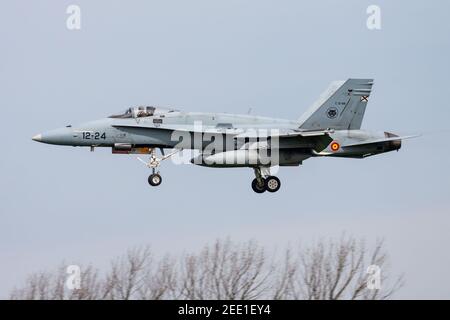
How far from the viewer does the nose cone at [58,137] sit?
112ft

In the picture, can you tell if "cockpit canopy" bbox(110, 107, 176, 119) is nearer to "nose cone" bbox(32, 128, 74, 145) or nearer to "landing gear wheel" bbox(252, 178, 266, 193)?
"nose cone" bbox(32, 128, 74, 145)

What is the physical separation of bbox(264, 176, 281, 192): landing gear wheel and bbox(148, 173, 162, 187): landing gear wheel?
3284 millimetres

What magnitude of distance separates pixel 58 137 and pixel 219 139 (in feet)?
15.1

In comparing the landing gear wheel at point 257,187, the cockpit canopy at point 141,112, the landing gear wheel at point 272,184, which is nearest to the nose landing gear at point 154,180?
the cockpit canopy at point 141,112

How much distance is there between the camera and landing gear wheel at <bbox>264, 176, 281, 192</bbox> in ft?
116

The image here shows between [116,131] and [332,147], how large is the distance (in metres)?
6.35

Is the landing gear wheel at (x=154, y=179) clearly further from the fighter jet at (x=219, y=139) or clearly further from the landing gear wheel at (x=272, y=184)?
the landing gear wheel at (x=272, y=184)

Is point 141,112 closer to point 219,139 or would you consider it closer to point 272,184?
point 219,139

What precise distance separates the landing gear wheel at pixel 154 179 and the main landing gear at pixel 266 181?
3011mm

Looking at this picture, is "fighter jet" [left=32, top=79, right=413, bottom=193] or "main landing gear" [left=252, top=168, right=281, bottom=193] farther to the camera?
"main landing gear" [left=252, top=168, right=281, bottom=193]

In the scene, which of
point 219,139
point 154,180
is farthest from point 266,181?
point 154,180

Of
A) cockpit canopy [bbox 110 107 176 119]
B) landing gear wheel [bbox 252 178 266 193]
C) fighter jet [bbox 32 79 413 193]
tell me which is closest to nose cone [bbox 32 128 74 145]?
fighter jet [bbox 32 79 413 193]
